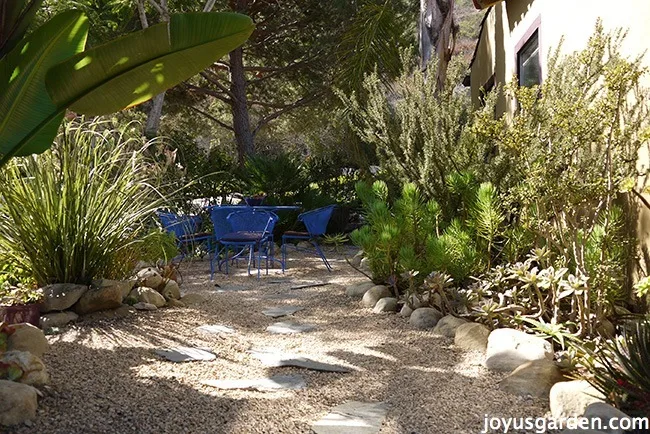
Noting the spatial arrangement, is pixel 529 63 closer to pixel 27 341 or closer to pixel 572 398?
pixel 572 398

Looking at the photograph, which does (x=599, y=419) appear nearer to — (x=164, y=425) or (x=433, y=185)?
(x=164, y=425)

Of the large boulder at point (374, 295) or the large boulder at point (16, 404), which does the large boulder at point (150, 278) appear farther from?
the large boulder at point (16, 404)

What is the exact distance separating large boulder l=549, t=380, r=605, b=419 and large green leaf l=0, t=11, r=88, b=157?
2787mm

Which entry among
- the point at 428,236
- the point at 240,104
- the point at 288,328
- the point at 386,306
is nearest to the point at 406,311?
the point at 386,306

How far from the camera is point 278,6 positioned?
15250mm

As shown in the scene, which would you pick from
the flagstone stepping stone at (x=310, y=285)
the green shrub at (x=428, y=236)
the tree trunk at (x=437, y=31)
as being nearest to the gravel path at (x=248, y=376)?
the green shrub at (x=428, y=236)

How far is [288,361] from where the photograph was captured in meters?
4.21

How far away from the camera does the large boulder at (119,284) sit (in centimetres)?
503

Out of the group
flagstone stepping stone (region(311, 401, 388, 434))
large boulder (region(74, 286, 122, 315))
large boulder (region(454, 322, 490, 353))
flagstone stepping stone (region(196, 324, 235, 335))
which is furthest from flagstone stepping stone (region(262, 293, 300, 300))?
flagstone stepping stone (region(311, 401, 388, 434))

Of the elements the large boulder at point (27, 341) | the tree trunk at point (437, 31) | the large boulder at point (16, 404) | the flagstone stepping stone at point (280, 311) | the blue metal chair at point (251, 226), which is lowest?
the flagstone stepping stone at point (280, 311)

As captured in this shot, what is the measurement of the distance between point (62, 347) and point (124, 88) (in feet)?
6.27

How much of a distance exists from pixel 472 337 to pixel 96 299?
9.04 ft

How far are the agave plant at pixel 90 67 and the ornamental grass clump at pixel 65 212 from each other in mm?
1488

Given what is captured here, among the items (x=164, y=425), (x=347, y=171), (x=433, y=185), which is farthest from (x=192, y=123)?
(x=164, y=425)
